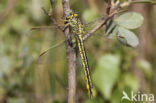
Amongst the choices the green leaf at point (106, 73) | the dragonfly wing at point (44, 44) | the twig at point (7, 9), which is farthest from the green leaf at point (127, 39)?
the twig at point (7, 9)

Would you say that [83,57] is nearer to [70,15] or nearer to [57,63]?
[70,15]

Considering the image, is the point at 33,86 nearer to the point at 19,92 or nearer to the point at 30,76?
the point at 30,76

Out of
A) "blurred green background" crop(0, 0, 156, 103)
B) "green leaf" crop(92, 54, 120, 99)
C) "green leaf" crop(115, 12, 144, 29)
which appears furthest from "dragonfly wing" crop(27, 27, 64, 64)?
"green leaf" crop(115, 12, 144, 29)

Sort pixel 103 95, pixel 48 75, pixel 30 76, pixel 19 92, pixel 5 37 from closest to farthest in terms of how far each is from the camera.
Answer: pixel 103 95, pixel 19 92, pixel 30 76, pixel 48 75, pixel 5 37

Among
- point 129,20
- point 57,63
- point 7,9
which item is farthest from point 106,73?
point 7,9

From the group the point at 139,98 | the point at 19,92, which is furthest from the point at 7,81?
the point at 139,98

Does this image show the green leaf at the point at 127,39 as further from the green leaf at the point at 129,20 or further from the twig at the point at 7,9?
the twig at the point at 7,9
